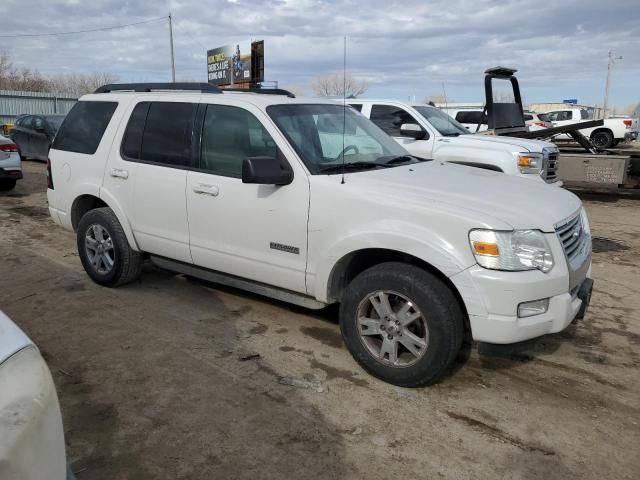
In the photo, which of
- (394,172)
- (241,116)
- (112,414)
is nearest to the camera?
(112,414)

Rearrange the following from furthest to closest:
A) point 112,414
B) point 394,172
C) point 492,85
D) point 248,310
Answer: point 492,85, point 248,310, point 394,172, point 112,414

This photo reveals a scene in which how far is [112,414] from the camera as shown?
3.26 metres

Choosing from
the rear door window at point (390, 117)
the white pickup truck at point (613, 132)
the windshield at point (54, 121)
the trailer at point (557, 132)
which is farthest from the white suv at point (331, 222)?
the white pickup truck at point (613, 132)

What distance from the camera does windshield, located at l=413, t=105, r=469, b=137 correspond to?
330 inches

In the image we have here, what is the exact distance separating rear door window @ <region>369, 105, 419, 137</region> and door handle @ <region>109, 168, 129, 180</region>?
4691 mm

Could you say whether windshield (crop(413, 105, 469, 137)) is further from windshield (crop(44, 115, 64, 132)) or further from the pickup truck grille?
windshield (crop(44, 115, 64, 132))

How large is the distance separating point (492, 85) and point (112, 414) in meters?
8.48

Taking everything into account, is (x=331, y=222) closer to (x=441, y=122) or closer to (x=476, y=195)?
(x=476, y=195)

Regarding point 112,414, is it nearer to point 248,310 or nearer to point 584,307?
point 248,310

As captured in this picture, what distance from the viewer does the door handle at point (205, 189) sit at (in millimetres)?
4285

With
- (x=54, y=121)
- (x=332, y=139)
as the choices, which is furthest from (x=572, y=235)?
(x=54, y=121)

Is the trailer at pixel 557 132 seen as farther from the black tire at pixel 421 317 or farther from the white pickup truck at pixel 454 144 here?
the black tire at pixel 421 317

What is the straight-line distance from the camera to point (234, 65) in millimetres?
33531

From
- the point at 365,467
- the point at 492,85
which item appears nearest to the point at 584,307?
the point at 365,467
